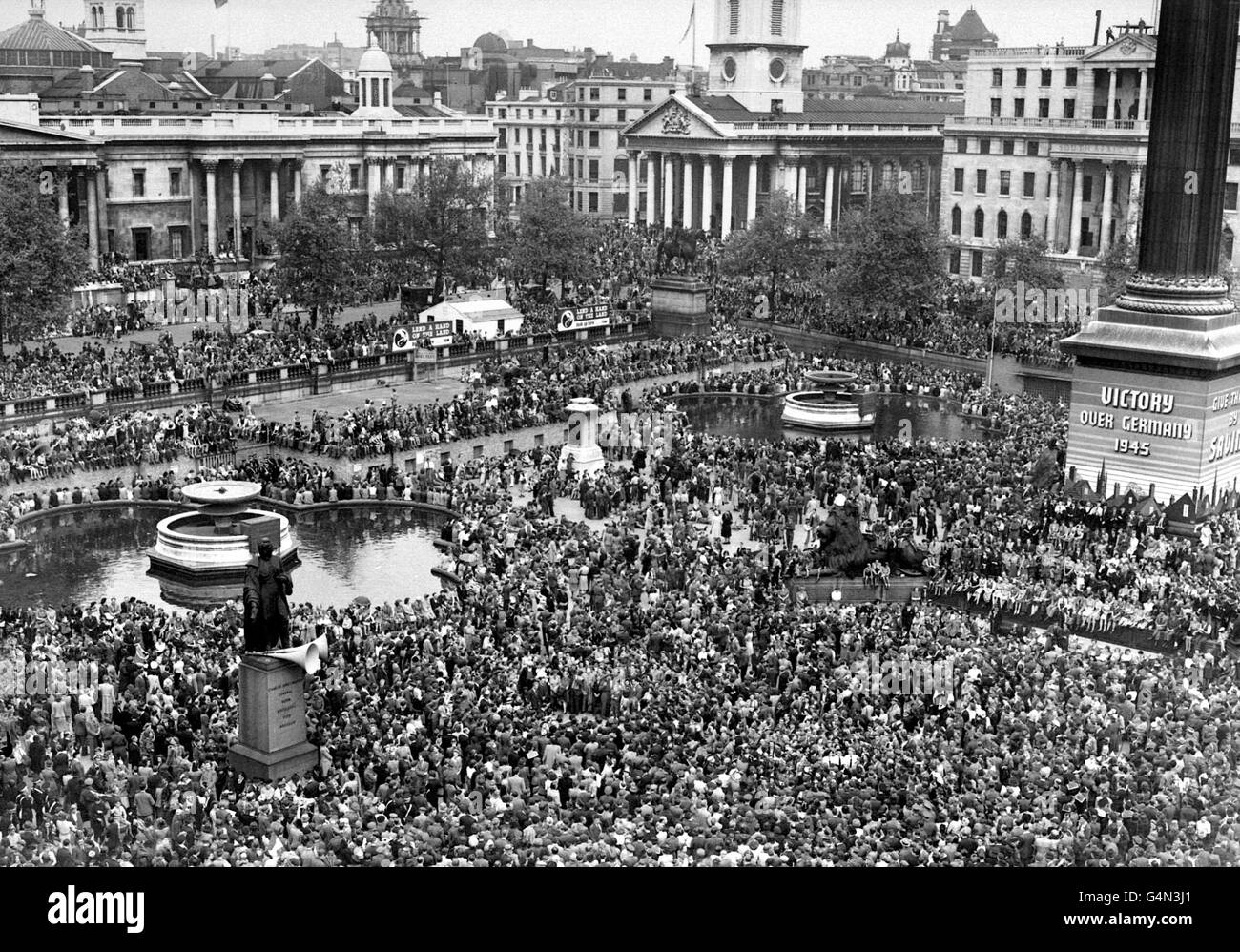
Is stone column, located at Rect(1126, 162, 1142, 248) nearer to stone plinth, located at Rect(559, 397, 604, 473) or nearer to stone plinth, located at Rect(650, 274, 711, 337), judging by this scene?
stone plinth, located at Rect(650, 274, 711, 337)

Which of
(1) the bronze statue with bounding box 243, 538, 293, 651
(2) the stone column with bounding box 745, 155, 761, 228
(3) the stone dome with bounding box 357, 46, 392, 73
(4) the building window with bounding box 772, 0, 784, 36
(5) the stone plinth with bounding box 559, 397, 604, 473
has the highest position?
(4) the building window with bounding box 772, 0, 784, 36

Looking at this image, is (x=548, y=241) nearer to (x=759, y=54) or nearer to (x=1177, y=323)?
(x=759, y=54)

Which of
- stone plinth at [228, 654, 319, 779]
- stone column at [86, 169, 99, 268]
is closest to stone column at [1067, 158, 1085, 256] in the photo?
stone column at [86, 169, 99, 268]

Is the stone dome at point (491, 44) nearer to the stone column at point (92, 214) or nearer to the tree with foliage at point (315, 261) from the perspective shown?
the stone column at point (92, 214)

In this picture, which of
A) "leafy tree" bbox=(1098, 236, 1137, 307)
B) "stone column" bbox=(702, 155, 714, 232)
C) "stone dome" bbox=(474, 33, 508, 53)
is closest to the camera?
"leafy tree" bbox=(1098, 236, 1137, 307)

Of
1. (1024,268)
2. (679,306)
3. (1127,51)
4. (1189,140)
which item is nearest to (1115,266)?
(1024,268)

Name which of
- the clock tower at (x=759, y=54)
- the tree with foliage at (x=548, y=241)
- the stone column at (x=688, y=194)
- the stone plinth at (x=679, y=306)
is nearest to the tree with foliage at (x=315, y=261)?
the tree with foliage at (x=548, y=241)
